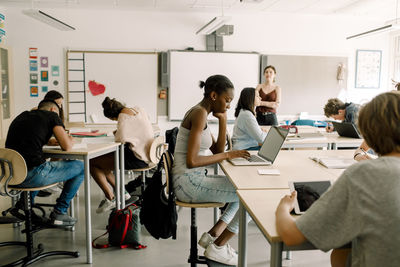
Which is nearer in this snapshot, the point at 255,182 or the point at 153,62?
the point at 255,182

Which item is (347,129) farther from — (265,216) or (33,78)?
(33,78)

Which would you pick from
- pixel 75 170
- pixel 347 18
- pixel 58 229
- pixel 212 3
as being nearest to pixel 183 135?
pixel 75 170

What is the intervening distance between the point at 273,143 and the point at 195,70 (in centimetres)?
386

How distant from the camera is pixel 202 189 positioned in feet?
6.82

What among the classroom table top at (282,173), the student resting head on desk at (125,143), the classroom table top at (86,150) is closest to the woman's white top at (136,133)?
the student resting head on desk at (125,143)

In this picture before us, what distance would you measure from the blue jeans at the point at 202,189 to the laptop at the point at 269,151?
0.21m

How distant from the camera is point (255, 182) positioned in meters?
1.82

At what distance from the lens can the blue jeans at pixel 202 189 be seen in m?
2.08

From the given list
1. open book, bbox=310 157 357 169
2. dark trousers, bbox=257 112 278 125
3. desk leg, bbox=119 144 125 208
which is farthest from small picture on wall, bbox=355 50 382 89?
desk leg, bbox=119 144 125 208

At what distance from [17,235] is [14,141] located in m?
0.91

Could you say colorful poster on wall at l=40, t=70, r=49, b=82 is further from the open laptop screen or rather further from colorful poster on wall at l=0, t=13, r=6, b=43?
the open laptop screen

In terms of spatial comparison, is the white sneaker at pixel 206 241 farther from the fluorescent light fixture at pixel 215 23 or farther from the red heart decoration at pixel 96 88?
the red heart decoration at pixel 96 88

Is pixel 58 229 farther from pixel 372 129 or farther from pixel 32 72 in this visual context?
pixel 32 72

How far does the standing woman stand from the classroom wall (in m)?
1.03
